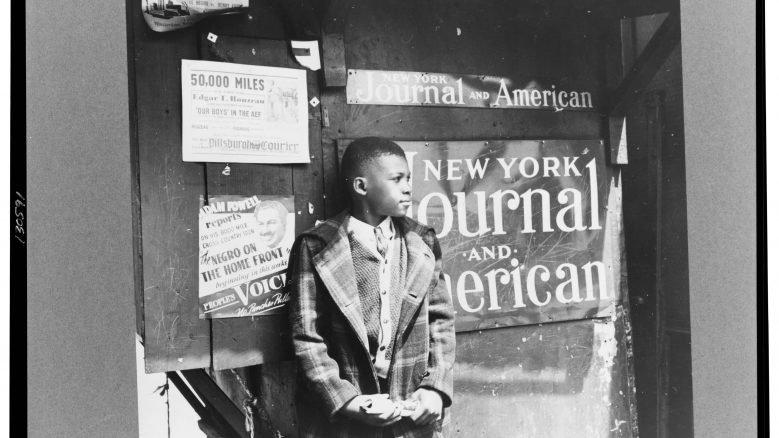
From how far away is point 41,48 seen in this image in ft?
6.32

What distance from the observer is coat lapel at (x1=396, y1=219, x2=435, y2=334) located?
2.09m

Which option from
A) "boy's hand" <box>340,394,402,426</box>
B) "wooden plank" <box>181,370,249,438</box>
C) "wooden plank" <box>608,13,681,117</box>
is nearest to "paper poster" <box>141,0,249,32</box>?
"wooden plank" <box>181,370,249,438</box>

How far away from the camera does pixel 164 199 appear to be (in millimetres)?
1953

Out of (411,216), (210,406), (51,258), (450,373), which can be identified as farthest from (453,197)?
(51,258)

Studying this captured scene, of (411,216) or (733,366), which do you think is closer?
(411,216)

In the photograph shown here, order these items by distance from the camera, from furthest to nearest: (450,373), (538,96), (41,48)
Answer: (538,96) < (450,373) < (41,48)

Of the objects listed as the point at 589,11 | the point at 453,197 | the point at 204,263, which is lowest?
the point at 204,263

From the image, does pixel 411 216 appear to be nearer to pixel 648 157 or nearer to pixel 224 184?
pixel 224 184

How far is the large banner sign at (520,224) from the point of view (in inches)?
87.6

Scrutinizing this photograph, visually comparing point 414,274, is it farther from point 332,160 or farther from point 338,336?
point 332,160

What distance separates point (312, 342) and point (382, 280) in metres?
0.25

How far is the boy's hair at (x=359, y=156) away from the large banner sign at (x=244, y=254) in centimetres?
17

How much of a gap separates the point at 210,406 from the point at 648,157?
157cm

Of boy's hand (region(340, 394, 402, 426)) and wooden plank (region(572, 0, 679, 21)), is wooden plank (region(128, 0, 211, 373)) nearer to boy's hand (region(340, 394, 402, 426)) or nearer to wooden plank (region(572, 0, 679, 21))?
boy's hand (region(340, 394, 402, 426))
